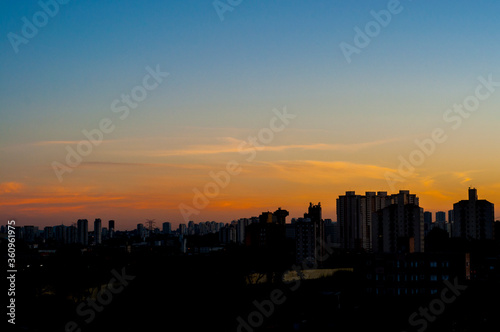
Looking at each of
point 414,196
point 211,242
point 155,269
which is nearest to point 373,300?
point 155,269

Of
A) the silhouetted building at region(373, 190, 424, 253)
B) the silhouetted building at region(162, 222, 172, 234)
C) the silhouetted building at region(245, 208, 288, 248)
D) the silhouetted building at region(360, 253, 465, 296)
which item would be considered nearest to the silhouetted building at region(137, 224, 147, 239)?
the silhouetted building at region(162, 222, 172, 234)

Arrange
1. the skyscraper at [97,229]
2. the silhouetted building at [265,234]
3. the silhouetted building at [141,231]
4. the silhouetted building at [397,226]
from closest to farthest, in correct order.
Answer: the silhouetted building at [397,226]
the silhouetted building at [265,234]
the skyscraper at [97,229]
the silhouetted building at [141,231]

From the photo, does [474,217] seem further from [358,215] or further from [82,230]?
[82,230]

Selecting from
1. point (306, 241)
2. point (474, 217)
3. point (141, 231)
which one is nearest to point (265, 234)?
point (306, 241)

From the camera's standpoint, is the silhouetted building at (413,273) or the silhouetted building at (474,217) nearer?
the silhouetted building at (413,273)

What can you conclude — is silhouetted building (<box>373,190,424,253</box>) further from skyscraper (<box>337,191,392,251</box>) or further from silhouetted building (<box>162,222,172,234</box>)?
silhouetted building (<box>162,222,172,234</box>)

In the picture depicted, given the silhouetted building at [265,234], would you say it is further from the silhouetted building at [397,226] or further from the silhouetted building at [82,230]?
the silhouetted building at [82,230]

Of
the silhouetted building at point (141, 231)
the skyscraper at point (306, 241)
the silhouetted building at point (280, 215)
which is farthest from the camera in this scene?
the silhouetted building at point (141, 231)

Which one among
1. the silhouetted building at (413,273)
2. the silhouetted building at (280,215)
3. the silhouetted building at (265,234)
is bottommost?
the silhouetted building at (413,273)

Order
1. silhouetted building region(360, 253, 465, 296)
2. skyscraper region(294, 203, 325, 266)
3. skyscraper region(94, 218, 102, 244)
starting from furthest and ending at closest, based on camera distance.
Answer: skyscraper region(94, 218, 102, 244)
skyscraper region(294, 203, 325, 266)
silhouetted building region(360, 253, 465, 296)

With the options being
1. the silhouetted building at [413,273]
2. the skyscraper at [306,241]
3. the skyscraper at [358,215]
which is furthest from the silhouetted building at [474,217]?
the silhouetted building at [413,273]
